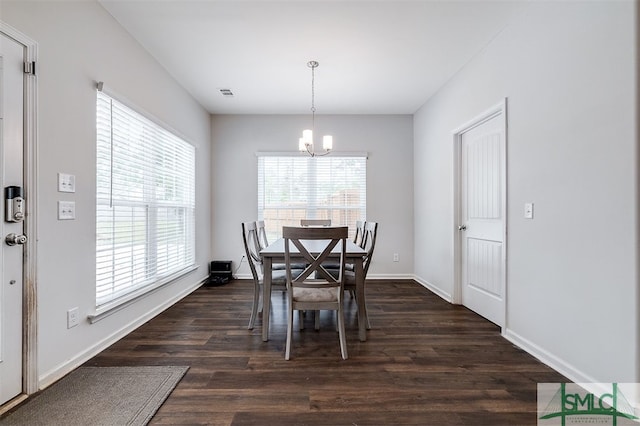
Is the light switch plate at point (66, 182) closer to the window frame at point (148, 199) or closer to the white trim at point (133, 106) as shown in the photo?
the window frame at point (148, 199)

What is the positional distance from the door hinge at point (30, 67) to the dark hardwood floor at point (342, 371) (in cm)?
192

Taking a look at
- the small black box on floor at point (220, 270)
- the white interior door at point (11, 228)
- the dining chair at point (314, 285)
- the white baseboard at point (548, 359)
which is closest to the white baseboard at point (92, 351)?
the white interior door at point (11, 228)

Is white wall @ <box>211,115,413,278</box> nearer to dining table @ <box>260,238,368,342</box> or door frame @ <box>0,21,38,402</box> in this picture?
dining table @ <box>260,238,368,342</box>

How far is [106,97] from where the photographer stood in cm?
228

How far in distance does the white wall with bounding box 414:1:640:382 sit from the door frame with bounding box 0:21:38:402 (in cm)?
330

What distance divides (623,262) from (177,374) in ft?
8.94

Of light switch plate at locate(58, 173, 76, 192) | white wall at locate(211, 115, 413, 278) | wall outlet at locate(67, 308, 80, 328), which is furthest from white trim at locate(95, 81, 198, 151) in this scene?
wall outlet at locate(67, 308, 80, 328)

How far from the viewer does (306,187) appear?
15.2ft

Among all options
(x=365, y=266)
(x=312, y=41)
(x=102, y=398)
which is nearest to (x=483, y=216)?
(x=365, y=266)

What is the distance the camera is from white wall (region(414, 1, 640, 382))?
60.5 inches

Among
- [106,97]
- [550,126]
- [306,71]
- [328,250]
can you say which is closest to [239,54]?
[306,71]

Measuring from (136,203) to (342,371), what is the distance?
2358 mm

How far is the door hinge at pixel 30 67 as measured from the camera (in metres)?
1.64

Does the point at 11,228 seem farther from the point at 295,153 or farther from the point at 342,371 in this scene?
the point at 295,153
